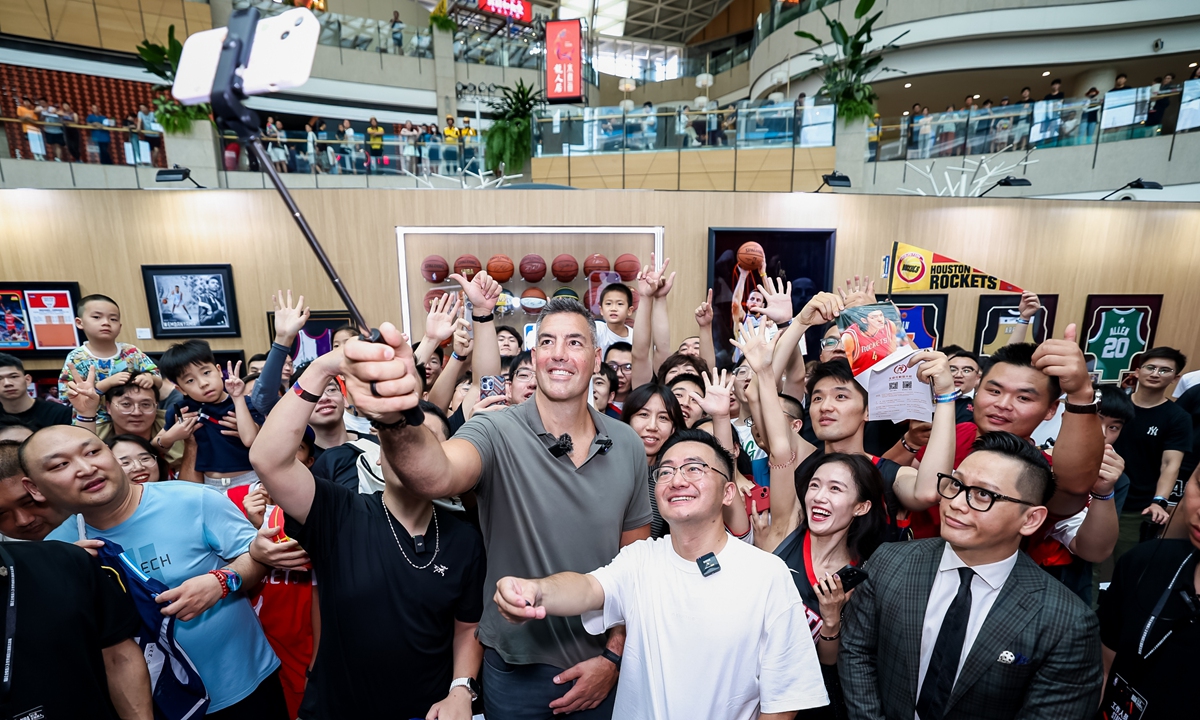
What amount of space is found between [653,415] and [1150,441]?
163 inches

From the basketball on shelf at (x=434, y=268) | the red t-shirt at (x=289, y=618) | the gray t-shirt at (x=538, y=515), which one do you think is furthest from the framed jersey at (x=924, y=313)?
the red t-shirt at (x=289, y=618)

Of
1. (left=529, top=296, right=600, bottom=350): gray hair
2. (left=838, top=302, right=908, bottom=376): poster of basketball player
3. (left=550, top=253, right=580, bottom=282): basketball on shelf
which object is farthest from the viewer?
(left=550, top=253, right=580, bottom=282): basketball on shelf

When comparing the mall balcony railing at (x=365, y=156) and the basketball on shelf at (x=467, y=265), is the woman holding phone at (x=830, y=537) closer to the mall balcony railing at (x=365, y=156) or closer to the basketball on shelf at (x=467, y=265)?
the basketball on shelf at (x=467, y=265)

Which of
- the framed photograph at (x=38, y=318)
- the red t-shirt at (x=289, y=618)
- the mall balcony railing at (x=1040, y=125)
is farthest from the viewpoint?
the mall balcony railing at (x=1040, y=125)

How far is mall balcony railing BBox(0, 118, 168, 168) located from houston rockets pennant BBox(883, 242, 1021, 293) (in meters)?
9.63

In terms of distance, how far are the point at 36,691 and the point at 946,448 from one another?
10.1 feet

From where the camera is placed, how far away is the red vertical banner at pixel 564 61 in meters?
9.97

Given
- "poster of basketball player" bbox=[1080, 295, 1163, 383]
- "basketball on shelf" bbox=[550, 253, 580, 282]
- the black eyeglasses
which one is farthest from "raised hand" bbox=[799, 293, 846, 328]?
"poster of basketball player" bbox=[1080, 295, 1163, 383]

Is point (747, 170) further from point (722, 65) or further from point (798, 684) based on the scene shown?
point (722, 65)

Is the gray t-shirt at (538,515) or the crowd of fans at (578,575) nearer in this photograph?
the crowd of fans at (578,575)

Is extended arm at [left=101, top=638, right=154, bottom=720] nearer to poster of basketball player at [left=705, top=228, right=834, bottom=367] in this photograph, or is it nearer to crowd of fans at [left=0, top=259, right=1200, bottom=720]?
crowd of fans at [left=0, top=259, right=1200, bottom=720]

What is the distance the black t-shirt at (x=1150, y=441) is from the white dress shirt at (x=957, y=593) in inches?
145

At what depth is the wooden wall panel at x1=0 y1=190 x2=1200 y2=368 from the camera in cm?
598

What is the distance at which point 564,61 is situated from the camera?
32.8ft
